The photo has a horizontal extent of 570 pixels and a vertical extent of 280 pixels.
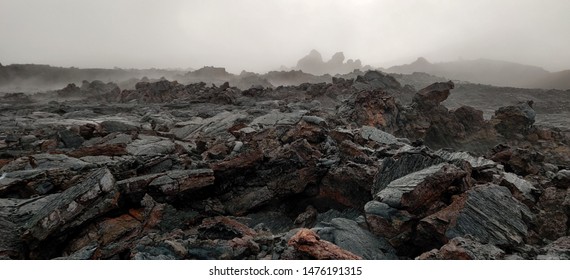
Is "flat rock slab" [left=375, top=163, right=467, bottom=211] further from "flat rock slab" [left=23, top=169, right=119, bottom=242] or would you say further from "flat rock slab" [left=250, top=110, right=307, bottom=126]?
"flat rock slab" [left=250, top=110, right=307, bottom=126]

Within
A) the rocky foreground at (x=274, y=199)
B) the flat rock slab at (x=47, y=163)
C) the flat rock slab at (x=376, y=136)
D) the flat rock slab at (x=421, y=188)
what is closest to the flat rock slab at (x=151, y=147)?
the rocky foreground at (x=274, y=199)

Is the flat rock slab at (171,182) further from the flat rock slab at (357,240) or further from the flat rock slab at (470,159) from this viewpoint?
the flat rock slab at (470,159)

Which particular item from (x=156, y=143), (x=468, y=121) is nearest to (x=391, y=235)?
(x=156, y=143)

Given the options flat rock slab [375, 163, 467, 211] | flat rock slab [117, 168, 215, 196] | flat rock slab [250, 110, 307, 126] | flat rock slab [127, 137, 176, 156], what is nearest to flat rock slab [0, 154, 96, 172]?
flat rock slab [127, 137, 176, 156]

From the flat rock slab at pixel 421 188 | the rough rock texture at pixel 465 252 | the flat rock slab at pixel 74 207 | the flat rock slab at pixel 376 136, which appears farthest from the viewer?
the flat rock slab at pixel 376 136

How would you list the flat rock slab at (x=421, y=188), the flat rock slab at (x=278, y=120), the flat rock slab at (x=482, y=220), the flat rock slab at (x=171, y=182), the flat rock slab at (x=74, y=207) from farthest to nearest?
the flat rock slab at (x=278, y=120)
the flat rock slab at (x=171, y=182)
the flat rock slab at (x=74, y=207)
the flat rock slab at (x=421, y=188)
the flat rock slab at (x=482, y=220)

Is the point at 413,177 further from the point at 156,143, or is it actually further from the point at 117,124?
the point at 117,124

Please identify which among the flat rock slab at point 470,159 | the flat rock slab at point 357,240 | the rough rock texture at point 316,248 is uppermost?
the flat rock slab at point 470,159

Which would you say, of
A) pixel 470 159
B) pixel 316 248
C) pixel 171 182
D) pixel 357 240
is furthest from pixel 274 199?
pixel 470 159

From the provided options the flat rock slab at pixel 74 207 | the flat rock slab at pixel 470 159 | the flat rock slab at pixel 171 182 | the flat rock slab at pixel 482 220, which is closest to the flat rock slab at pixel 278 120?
the flat rock slab at pixel 171 182

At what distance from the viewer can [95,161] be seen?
21.1m

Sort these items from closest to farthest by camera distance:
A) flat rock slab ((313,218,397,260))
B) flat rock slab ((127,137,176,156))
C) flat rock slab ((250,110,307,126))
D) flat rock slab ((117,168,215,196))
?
flat rock slab ((313,218,397,260)), flat rock slab ((117,168,215,196)), flat rock slab ((127,137,176,156)), flat rock slab ((250,110,307,126))

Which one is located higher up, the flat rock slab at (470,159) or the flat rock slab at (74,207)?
the flat rock slab at (470,159)

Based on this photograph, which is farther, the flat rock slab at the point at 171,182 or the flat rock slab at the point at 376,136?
the flat rock slab at the point at 376,136
